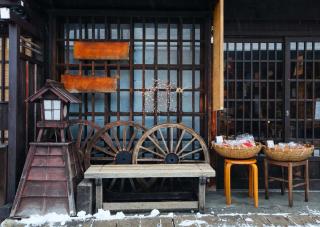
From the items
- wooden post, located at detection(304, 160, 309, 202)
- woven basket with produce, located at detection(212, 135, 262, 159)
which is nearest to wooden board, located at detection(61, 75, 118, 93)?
woven basket with produce, located at detection(212, 135, 262, 159)

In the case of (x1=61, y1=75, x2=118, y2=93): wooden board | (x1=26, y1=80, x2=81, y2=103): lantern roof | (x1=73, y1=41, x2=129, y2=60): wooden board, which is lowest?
(x1=26, y1=80, x2=81, y2=103): lantern roof

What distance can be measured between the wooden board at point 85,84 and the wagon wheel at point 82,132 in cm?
68

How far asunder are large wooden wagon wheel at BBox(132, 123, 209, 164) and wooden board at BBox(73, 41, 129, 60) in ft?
5.76

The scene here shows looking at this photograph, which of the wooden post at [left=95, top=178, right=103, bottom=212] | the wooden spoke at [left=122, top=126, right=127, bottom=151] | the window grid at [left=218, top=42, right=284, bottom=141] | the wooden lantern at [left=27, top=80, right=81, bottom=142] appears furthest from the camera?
the window grid at [left=218, top=42, right=284, bottom=141]

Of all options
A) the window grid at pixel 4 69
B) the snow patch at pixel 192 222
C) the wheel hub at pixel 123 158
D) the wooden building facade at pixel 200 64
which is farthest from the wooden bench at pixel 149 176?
the window grid at pixel 4 69

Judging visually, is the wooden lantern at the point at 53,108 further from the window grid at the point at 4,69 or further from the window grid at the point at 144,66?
the window grid at the point at 144,66

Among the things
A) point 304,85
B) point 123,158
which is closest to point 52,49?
point 123,158

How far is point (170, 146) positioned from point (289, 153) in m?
2.33

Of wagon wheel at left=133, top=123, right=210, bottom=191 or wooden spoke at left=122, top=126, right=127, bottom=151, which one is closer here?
wagon wheel at left=133, top=123, right=210, bottom=191

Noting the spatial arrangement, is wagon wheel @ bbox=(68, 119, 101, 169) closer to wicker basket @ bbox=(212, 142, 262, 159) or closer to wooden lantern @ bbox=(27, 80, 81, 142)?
wooden lantern @ bbox=(27, 80, 81, 142)

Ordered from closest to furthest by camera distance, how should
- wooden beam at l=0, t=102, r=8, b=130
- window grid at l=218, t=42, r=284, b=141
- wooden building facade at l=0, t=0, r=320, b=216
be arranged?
1. wooden beam at l=0, t=102, r=8, b=130
2. wooden building facade at l=0, t=0, r=320, b=216
3. window grid at l=218, t=42, r=284, b=141

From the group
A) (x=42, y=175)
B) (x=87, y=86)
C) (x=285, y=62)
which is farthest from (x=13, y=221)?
(x=285, y=62)

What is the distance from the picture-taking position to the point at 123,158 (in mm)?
6711

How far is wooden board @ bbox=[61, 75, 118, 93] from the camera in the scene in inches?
272
